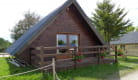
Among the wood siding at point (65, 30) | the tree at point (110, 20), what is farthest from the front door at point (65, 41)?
the tree at point (110, 20)

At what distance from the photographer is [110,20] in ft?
55.4

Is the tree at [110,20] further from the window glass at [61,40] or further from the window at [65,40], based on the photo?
the window glass at [61,40]

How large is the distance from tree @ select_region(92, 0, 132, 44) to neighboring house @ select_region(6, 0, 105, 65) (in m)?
6.84

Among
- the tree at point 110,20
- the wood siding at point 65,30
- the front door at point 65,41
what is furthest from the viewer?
the tree at point 110,20

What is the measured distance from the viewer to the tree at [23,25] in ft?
97.2

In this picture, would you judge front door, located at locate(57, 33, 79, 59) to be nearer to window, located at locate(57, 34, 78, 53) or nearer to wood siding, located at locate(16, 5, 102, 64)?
window, located at locate(57, 34, 78, 53)

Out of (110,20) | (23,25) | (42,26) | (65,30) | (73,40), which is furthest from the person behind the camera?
(23,25)

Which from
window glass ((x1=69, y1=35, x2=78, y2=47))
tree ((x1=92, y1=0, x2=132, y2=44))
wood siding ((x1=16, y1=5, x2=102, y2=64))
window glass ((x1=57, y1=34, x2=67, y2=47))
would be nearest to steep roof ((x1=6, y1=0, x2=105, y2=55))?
wood siding ((x1=16, y1=5, x2=102, y2=64))

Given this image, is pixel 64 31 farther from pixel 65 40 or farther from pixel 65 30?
pixel 65 40

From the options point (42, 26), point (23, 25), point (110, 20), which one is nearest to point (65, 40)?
point (42, 26)

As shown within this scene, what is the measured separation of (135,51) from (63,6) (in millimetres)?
18972

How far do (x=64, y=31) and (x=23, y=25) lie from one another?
2237cm

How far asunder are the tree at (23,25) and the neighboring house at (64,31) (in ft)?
67.5

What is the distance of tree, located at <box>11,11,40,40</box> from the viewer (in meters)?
29.6
